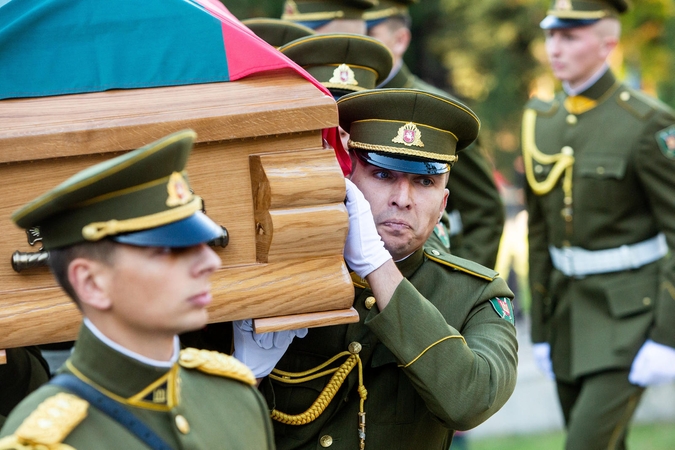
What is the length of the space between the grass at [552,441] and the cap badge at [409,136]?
3965 millimetres

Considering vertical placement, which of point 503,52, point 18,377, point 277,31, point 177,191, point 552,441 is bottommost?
point 552,441

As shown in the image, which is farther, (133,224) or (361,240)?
(361,240)

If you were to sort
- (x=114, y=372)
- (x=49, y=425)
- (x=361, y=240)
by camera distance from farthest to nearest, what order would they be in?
1. (x=361, y=240)
2. (x=114, y=372)
3. (x=49, y=425)

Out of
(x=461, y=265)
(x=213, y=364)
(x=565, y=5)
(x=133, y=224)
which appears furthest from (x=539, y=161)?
(x=133, y=224)

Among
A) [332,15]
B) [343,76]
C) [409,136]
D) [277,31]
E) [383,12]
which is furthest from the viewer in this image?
[383,12]

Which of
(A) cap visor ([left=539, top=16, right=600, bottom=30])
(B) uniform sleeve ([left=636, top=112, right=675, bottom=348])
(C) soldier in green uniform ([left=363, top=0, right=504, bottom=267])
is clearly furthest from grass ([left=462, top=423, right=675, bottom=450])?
(A) cap visor ([left=539, top=16, right=600, bottom=30])

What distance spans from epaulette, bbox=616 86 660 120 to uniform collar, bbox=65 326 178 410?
12.6ft

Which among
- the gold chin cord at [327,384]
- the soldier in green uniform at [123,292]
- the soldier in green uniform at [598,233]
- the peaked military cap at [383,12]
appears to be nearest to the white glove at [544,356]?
the soldier in green uniform at [598,233]

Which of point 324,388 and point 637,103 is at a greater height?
point 324,388

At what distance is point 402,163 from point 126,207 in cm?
124

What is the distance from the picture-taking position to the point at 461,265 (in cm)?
Answer: 318

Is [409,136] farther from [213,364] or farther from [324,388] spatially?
[213,364]

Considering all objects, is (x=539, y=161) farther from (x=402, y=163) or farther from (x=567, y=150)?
(x=402, y=163)

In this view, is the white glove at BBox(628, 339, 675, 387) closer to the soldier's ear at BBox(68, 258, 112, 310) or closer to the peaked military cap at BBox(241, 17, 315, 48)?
the peaked military cap at BBox(241, 17, 315, 48)
